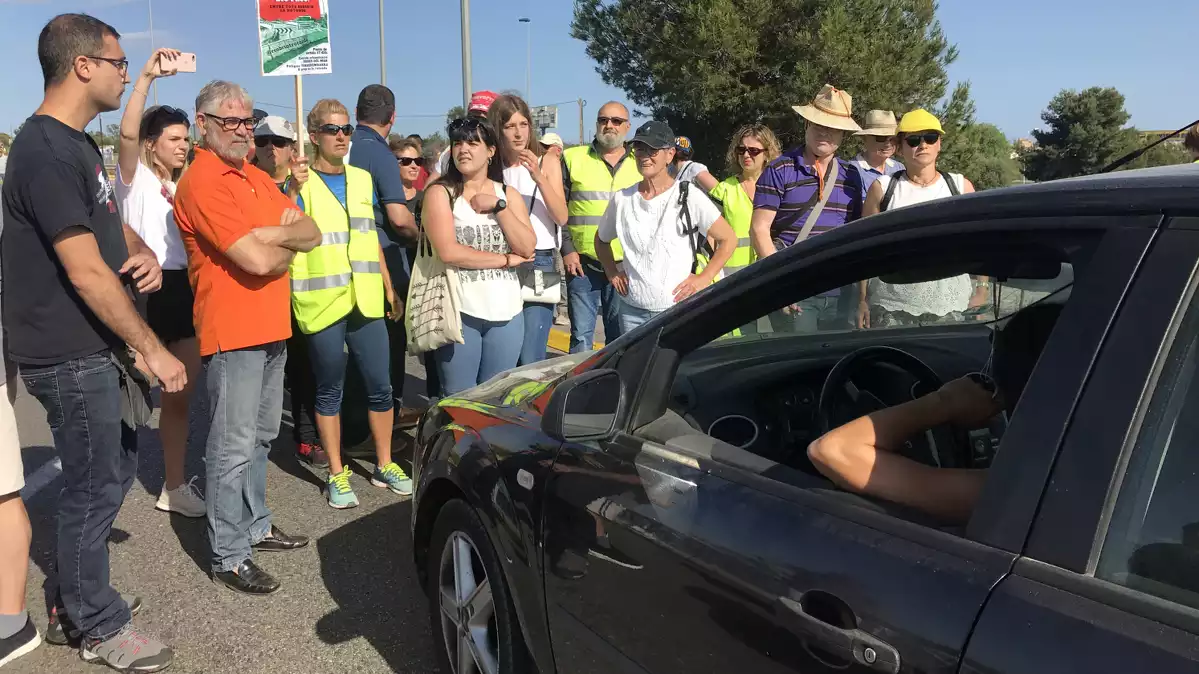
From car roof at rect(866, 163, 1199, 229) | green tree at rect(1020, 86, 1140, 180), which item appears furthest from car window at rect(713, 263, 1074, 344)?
green tree at rect(1020, 86, 1140, 180)

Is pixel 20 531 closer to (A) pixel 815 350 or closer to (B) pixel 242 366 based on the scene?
(B) pixel 242 366

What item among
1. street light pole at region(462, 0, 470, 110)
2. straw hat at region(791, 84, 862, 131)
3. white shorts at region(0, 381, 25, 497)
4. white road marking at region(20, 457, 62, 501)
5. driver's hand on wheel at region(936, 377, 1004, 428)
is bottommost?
white road marking at region(20, 457, 62, 501)

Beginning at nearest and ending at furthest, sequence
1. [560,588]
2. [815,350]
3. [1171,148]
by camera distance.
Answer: [560,588] < [815,350] < [1171,148]

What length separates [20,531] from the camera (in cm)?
287

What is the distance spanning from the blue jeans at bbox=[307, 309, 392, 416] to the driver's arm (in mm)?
2966

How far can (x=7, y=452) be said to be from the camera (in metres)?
2.78

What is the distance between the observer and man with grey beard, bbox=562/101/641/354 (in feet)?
17.4

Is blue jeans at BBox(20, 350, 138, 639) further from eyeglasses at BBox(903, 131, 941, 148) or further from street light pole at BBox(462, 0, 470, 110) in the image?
street light pole at BBox(462, 0, 470, 110)

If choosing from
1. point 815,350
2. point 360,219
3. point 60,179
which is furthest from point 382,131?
point 815,350

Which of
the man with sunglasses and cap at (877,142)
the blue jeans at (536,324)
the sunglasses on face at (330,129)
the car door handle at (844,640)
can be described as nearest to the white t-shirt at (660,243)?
the blue jeans at (536,324)

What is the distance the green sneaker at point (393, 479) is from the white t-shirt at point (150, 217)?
4.81 feet

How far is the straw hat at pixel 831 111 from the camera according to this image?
4539 millimetres

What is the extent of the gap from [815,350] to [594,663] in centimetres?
108

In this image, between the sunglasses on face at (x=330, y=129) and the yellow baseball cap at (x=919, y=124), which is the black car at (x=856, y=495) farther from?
the yellow baseball cap at (x=919, y=124)
